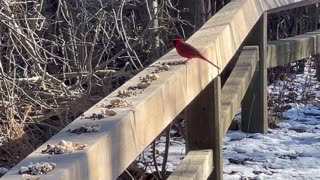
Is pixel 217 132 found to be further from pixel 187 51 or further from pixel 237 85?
pixel 237 85

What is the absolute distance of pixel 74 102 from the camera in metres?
4.99

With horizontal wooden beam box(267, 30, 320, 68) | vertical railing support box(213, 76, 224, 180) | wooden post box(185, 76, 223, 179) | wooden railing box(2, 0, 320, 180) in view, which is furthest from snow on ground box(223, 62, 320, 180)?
wooden post box(185, 76, 223, 179)

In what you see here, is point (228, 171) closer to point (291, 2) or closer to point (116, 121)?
point (291, 2)

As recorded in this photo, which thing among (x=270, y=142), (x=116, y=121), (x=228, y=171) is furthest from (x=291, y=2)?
(x=116, y=121)

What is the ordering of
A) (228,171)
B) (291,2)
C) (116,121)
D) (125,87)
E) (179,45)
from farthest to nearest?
(291,2) → (228,171) → (179,45) → (125,87) → (116,121)

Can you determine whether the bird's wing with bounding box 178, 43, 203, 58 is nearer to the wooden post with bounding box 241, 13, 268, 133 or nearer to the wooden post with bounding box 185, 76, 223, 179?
the wooden post with bounding box 185, 76, 223, 179

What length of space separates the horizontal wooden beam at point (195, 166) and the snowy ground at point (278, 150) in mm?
1415

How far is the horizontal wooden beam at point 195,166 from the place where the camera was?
8.71ft

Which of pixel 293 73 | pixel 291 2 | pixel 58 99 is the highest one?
pixel 291 2

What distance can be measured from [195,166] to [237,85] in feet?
4.52

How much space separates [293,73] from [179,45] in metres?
6.10

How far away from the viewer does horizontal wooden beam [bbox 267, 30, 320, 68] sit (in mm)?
5602

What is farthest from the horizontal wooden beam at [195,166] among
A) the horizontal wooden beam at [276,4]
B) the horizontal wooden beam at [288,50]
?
the horizontal wooden beam at [288,50]

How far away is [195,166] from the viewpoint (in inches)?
109
